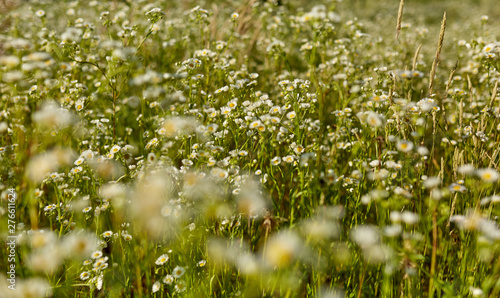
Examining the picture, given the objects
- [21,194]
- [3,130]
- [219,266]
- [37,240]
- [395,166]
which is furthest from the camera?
[3,130]

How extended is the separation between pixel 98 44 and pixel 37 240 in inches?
106

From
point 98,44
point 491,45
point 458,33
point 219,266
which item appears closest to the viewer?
point 219,266

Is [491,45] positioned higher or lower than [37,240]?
higher

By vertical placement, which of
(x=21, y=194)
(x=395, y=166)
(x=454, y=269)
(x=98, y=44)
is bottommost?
(x=454, y=269)

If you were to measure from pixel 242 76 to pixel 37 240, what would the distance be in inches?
93.0

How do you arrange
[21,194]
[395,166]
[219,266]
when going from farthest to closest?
[21,194]
[219,266]
[395,166]

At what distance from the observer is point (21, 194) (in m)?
2.04

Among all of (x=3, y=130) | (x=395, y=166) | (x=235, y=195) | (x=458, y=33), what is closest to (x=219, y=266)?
(x=235, y=195)

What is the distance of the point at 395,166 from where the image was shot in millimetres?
1717

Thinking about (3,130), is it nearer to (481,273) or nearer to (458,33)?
(481,273)

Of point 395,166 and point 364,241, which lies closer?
point 364,241

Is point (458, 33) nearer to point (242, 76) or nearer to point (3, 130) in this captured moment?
point (242, 76)

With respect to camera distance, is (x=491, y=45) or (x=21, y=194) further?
(x=491, y=45)

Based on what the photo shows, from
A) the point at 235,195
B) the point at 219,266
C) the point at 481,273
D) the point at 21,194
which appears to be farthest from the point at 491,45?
the point at 21,194
